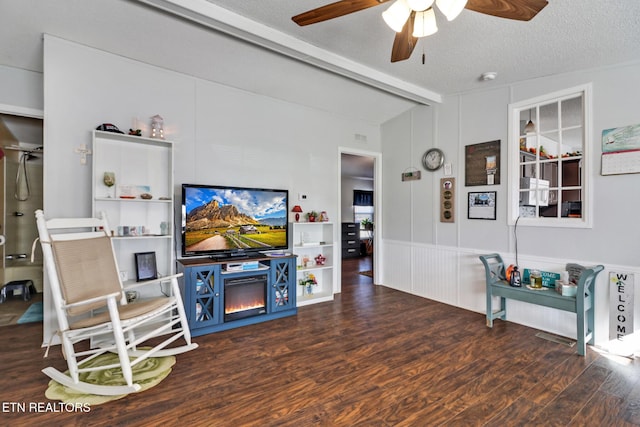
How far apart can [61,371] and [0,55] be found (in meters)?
2.89

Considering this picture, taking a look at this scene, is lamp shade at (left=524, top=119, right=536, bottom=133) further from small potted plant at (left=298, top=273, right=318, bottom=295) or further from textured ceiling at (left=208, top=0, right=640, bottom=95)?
small potted plant at (left=298, top=273, right=318, bottom=295)

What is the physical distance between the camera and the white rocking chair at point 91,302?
6.53 ft

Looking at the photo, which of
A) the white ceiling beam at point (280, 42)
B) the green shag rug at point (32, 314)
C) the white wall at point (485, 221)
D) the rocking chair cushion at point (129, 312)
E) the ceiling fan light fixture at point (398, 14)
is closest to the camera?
the ceiling fan light fixture at point (398, 14)

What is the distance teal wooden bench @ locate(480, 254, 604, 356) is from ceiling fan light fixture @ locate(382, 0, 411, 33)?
252cm

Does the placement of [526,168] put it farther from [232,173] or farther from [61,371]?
[61,371]

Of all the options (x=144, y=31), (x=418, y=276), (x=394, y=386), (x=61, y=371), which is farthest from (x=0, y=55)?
(x=418, y=276)

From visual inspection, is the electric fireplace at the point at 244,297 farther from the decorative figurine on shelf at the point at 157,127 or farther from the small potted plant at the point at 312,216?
the decorative figurine on shelf at the point at 157,127

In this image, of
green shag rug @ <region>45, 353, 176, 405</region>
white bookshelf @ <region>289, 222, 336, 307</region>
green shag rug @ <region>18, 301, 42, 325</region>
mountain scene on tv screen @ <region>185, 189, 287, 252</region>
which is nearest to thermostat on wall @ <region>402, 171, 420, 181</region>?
white bookshelf @ <region>289, 222, 336, 307</region>

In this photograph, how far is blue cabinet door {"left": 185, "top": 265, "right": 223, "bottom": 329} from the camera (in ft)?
9.50

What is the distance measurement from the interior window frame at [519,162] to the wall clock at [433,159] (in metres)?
0.84

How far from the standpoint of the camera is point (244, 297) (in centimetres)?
326

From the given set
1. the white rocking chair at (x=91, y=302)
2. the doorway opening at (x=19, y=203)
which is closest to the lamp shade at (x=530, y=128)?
the white rocking chair at (x=91, y=302)

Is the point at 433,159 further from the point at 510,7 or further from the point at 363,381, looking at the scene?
the point at 363,381

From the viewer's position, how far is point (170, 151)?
3.16 meters
